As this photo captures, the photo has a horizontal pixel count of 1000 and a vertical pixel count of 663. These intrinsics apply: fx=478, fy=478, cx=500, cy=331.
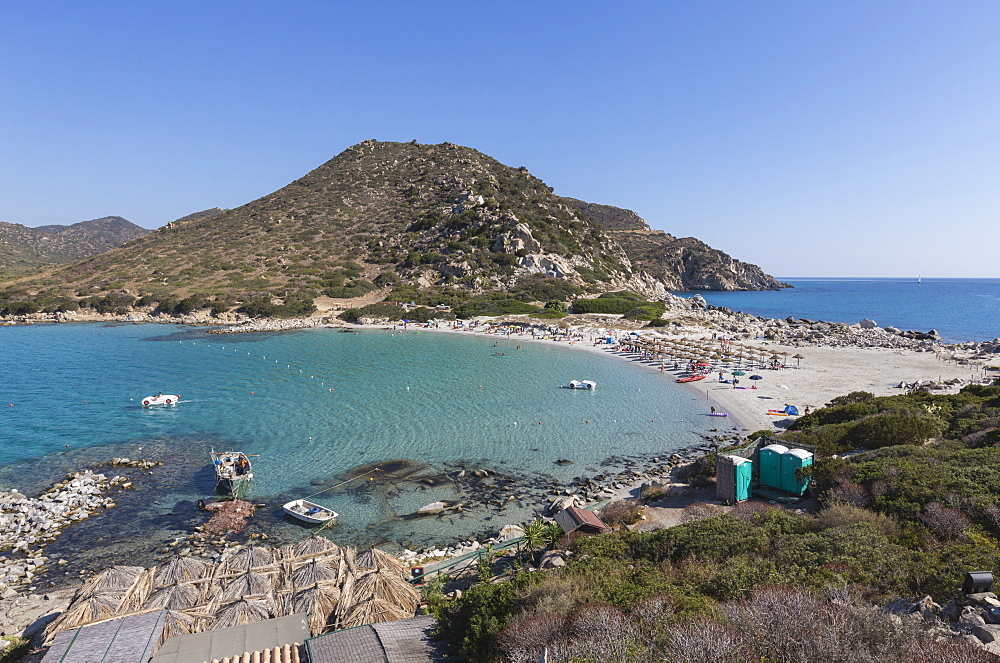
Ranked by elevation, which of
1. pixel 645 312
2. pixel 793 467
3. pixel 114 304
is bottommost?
pixel 793 467

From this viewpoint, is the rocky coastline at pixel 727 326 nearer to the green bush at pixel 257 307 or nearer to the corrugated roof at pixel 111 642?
the green bush at pixel 257 307

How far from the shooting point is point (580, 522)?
15.4 metres

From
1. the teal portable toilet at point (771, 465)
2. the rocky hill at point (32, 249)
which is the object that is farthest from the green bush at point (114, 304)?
the teal portable toilet at point (771, 465)

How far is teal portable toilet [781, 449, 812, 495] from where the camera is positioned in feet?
55.9

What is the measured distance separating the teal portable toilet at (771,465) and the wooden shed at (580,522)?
277 inches

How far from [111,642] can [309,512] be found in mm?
9067

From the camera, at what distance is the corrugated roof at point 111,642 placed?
9.34 metres

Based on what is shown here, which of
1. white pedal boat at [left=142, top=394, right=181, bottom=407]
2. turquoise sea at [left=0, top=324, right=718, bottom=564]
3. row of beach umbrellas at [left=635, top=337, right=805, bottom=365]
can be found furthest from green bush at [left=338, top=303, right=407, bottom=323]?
white pedal boat at [left=142, top=394, right=181, bottom=407]

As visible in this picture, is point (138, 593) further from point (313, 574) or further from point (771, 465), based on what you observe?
point (771, 465)

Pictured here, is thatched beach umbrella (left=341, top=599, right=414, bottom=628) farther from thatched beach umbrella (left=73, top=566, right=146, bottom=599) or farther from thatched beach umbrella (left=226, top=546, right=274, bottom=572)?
thatched beach umbrella (left=73, top=566, right=146, bottom=599)

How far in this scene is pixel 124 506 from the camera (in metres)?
19.7

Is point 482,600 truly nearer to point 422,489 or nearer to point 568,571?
point 568,571

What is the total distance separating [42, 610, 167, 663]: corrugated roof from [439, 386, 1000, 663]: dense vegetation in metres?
6.11

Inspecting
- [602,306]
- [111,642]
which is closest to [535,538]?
[111,642]
